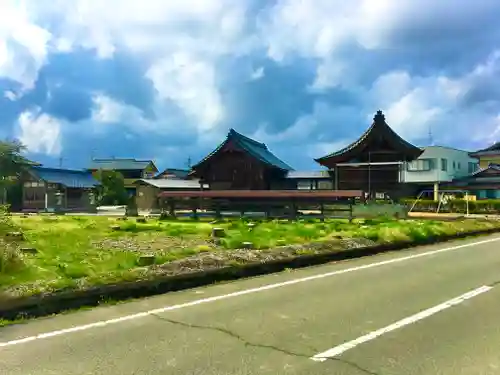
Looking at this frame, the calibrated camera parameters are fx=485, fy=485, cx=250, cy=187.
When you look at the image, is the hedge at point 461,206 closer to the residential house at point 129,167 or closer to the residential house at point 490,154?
the residential house at point 490,154

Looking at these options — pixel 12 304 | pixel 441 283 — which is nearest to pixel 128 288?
pixel 12 304

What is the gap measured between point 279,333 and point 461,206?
34730 mm

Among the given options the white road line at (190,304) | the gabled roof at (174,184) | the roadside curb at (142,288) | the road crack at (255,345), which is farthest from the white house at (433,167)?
the road crack at (255,345)

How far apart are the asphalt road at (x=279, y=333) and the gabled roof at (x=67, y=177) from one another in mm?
47506

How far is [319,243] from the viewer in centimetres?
1141

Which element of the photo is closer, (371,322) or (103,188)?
(371,322)

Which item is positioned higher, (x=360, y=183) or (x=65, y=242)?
(x=360, y=183)

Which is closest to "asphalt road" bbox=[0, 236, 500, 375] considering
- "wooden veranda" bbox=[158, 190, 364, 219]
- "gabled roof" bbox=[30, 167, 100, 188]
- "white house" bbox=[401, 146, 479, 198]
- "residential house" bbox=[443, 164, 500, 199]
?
"wooden veranda" bbox=[158, 190, 364, 219]

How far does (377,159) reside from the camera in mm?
38688

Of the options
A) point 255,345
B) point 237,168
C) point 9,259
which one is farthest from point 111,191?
point 255,345

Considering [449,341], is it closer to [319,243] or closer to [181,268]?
[181,268]

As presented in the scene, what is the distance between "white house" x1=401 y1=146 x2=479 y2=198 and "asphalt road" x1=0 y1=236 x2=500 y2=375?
41360 millimetres

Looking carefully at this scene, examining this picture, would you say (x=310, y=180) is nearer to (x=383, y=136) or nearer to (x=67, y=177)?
(x=383, y=136)

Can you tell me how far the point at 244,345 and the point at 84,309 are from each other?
2.52m
